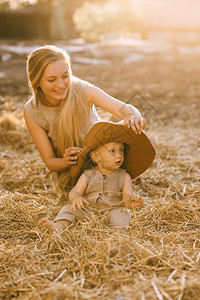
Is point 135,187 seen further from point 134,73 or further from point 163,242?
point 134,73

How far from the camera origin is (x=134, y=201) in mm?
2404

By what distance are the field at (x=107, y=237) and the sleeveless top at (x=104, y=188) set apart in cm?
15

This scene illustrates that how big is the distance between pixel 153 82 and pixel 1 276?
6.14m

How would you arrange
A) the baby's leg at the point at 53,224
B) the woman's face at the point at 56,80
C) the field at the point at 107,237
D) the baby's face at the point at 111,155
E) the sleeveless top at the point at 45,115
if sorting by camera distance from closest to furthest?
1. the field at the point at 107,237
2. the baby's leg at the point at 53,224
3. the baby's face at the point at 111,155
4. the woman's face at the point at 56,80
5. the sleeveless top at the point at 45,115

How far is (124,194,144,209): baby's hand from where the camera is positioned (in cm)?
234

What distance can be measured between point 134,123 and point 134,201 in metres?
0.56

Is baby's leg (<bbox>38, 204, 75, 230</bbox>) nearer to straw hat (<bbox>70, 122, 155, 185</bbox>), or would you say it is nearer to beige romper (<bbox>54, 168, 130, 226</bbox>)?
beige romper (<bbox>54, 168, 130, 226</bbox>)

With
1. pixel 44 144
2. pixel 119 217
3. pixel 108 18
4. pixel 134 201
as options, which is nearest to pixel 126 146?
pixel 134 201

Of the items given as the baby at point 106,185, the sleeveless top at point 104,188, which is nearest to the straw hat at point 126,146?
the baby at point 106,185

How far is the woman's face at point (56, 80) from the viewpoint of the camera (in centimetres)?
257

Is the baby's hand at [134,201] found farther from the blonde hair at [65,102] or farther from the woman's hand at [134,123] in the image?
the blonde hair at [65,102]

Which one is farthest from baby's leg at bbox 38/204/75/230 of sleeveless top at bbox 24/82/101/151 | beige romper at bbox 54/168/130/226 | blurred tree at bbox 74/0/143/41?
blurred tree at bbox 74/0/143/41

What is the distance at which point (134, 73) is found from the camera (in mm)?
8203

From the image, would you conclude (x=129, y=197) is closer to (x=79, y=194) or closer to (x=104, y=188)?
(x=104, y=188)
